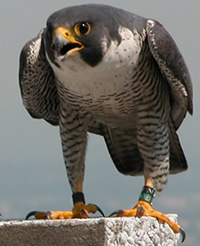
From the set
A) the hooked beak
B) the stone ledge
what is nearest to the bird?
the hooked beak

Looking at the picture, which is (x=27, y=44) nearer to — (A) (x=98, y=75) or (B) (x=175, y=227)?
(A) (x=98, y=75)

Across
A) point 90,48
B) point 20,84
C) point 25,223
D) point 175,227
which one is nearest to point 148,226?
point 175,227

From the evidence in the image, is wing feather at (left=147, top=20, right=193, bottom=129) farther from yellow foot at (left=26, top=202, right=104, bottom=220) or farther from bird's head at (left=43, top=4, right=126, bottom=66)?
yellow foot at (left=26, top=202, right=104, bottom=220)

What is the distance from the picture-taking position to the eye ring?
23.5ft

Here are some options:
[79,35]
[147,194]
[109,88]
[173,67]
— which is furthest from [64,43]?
[147,194]

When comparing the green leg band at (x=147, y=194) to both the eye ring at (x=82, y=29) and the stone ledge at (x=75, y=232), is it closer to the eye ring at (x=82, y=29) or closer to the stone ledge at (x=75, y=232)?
the stone ledge at (x=75, y=232)

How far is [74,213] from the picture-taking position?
26.3ft

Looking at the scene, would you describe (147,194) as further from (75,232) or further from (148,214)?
(75,232)

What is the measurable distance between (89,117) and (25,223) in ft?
6.89

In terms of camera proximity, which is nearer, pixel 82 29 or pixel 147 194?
pixel 82 29

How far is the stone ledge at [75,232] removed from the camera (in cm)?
627

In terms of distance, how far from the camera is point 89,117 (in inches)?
328

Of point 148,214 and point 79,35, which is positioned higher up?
point 79,35

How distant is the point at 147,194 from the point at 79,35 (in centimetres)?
179
